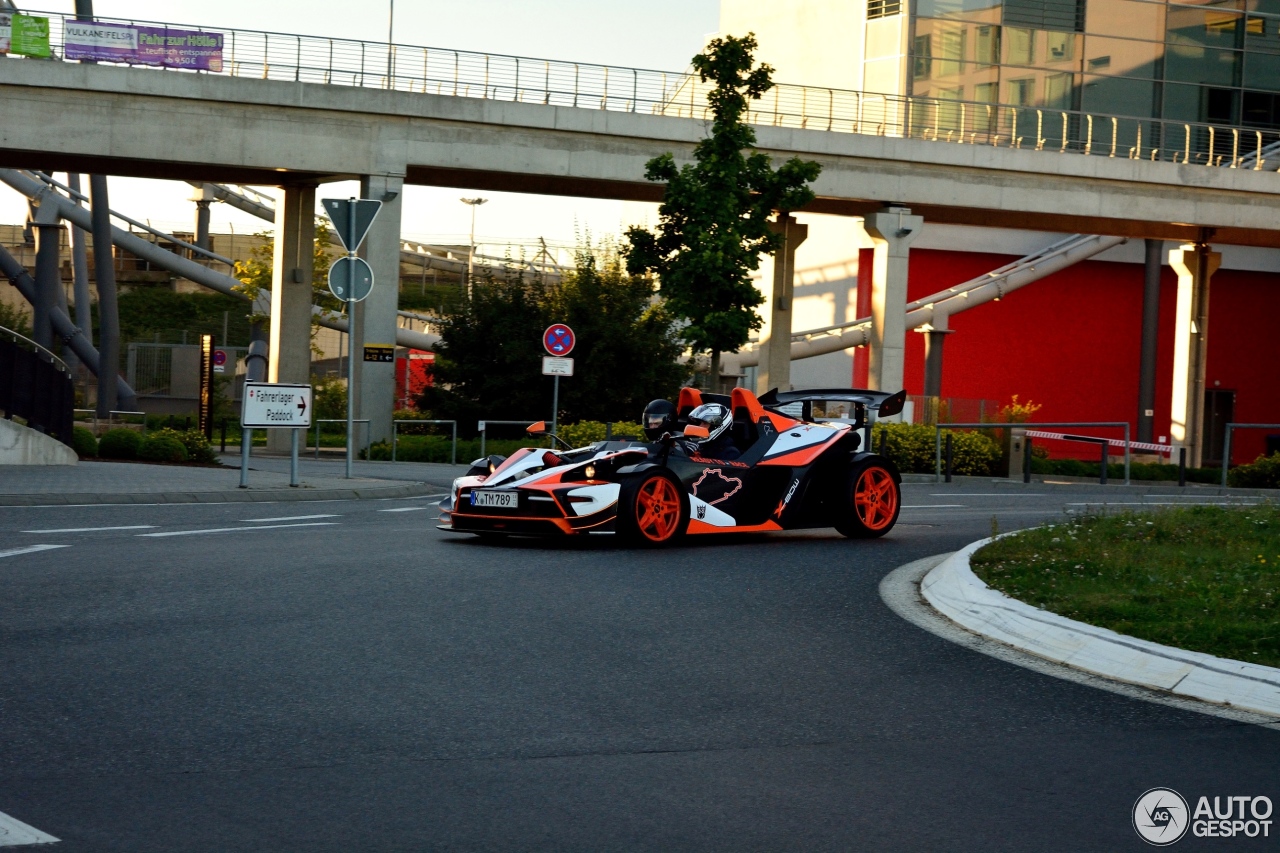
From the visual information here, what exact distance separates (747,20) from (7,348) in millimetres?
43380

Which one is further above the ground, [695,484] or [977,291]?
[977,291]

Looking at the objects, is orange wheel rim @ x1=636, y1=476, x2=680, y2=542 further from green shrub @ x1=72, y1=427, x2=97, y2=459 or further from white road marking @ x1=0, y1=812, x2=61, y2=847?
green shrub @ x1=72, y1=427, x2=97, y2=459

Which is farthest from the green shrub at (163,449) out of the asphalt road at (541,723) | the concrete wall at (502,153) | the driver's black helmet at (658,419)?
the asphalt road at (541,723)

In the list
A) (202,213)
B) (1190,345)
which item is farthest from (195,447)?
(202,213)

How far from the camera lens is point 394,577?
1009 cm

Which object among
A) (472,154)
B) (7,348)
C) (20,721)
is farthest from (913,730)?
(472,154)

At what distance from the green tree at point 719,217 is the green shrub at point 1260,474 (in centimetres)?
998

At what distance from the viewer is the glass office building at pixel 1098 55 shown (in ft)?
161

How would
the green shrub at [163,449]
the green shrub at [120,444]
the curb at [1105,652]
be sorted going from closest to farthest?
the curb at [1105,652]
the green shrub at [163,449]
the green shrub at [120,444]

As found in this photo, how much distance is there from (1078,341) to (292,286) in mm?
28800

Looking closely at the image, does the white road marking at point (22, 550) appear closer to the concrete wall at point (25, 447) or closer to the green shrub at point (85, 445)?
the concrete wall at point (25, 447)

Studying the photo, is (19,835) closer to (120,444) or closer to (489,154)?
(120,444)

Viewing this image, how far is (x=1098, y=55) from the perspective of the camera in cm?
4997

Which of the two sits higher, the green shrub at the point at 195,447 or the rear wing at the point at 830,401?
the rear wing at the point at 830,401
